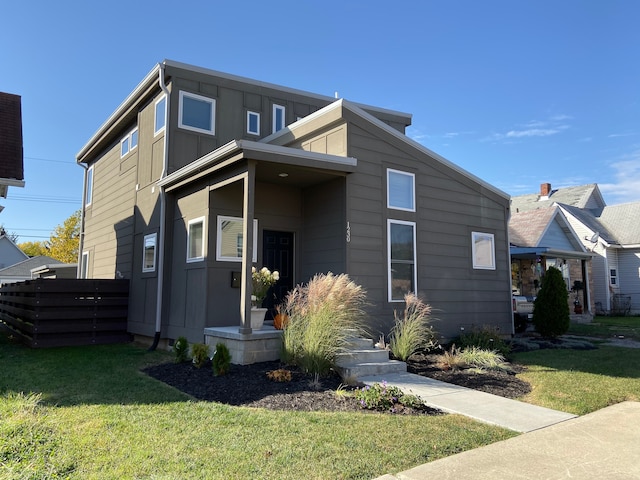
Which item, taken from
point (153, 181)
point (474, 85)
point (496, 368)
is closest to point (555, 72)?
point (474, 85)

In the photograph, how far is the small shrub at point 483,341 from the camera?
849cm

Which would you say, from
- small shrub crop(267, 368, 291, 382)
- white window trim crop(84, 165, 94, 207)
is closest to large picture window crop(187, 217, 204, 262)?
small shrub crop(267, 368, 291, 382)

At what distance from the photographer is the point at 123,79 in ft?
58.0

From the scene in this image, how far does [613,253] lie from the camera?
21641 mm

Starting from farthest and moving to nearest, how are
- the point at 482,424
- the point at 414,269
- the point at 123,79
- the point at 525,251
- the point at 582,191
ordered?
1. the point at 582,191
2. the point at 123,79
3. the point at 525,251
4. the point at 414,269
5. the point at 482,424

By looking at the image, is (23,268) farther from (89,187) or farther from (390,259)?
(390,259)

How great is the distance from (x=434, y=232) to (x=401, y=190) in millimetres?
1155

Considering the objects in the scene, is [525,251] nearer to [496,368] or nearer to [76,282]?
[496,368]

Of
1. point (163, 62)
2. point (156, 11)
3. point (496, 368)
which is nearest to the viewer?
point (496, 368)

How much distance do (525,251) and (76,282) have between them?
13098 mm

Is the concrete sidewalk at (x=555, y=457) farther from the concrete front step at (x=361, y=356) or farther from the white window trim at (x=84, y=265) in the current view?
the white window trim at (x=84, y=265)

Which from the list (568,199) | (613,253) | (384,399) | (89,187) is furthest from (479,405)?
(568,199)

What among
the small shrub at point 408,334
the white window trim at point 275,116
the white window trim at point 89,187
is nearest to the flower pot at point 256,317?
the small shrub at point 408,334

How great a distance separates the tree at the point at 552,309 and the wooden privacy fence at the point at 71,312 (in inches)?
385
